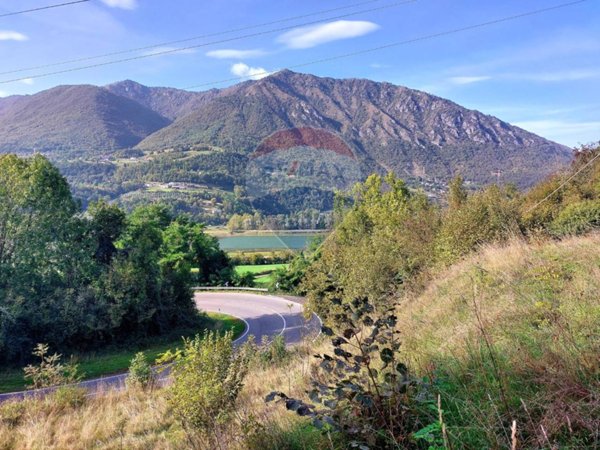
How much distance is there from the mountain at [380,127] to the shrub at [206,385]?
143 ft

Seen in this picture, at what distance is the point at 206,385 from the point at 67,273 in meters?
22.2

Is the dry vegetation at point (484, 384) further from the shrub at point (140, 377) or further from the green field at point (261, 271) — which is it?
the green field at point (261, 271)

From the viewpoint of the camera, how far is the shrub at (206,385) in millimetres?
3944

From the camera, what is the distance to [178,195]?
81.6 m

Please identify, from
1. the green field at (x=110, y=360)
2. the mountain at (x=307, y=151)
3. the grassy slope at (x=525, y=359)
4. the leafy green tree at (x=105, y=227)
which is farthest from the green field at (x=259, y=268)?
the grassy slope at (x=525, y=359)

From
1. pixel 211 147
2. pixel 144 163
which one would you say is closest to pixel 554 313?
pixel 211 147

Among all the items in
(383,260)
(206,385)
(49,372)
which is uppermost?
(206,385)

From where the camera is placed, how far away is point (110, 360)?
20797 millimetres

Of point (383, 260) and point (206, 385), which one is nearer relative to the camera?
point (206, 385)

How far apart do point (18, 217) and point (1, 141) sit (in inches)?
7852

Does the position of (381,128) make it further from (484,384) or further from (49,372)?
(484,384)

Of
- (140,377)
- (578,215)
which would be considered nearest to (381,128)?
(578,215)

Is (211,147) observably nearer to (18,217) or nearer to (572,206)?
(18,217)

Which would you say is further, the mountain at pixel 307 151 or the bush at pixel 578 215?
the mountain at pixel 307 151
